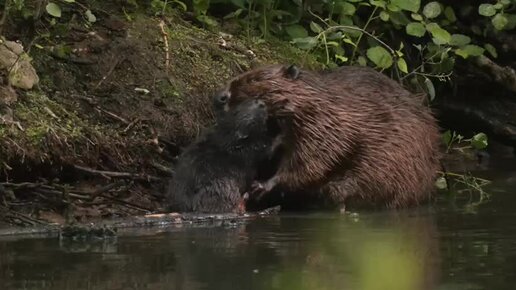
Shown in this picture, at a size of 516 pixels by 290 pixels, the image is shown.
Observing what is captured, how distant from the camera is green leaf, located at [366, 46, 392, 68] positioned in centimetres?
774

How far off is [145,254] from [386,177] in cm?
200

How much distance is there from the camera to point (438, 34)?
7871 millimetres

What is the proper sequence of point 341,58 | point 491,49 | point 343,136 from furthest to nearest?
1. point 491,49
2. point 341,58
3. point 343,136

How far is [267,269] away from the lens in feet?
14.9

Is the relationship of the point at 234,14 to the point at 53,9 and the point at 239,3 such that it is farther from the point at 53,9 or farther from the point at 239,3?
the point at 53,9

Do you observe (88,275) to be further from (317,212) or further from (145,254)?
(317,212)

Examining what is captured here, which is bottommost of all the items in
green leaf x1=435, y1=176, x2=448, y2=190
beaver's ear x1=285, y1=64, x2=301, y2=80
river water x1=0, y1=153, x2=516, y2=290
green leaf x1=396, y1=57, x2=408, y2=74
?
river water x1=0, y1=153, x2=516, y2=290

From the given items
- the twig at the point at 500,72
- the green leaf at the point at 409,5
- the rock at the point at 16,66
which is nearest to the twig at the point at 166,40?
the rock at the point at 16,66

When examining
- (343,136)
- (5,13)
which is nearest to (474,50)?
(343,136)

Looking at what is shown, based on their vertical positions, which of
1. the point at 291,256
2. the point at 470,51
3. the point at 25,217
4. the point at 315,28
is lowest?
the point at 291,256

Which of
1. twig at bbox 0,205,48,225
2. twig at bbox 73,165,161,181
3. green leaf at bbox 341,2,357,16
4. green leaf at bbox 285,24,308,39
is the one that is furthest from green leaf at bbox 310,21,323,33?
twig at bbox 0,205,48,225

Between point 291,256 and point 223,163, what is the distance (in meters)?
1.51

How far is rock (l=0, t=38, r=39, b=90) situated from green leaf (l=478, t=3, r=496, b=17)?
2.92m

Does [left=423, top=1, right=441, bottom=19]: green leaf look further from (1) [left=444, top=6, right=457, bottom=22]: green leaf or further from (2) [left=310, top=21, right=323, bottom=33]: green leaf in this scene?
(2) [left=310, top=21, right=323, bottom=33]: green leaf
